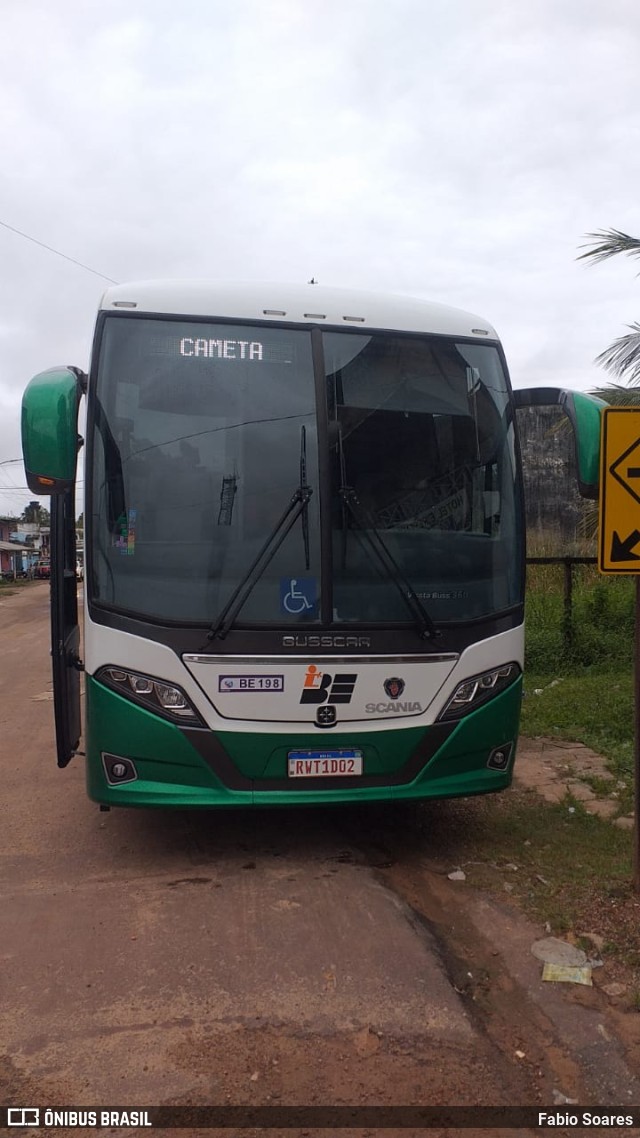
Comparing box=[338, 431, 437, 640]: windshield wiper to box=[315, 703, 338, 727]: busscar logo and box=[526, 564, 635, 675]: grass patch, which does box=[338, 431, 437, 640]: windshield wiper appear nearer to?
box=[315, 703, 338, 727]: busscar logo

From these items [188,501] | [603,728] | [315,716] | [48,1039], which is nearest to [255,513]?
→ [188,501]

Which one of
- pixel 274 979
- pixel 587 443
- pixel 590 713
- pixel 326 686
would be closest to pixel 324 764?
pixel 326 686

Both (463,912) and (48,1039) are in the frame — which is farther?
(463,912)

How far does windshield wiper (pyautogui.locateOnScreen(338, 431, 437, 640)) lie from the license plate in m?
0.74

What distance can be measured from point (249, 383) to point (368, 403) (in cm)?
66

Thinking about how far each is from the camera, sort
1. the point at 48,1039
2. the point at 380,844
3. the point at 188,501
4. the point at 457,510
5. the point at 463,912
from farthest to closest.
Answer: the point at 380,844 < the point at 457,510 < the point at 188,501 < the point at 463,912 < the point at 48,1039

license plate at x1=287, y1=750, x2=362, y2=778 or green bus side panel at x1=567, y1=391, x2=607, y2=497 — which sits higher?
green bus side panel at x1=567, y1=391, x2=607, y2=497

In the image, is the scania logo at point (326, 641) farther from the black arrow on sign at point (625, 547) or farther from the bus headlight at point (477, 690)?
the black arrow on sign at point (625, 547)

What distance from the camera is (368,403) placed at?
4.82 meters

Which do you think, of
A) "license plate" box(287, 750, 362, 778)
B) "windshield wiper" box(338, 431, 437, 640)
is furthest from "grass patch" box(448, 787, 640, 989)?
"windshield wiper" box(338, 431, 437, 640)

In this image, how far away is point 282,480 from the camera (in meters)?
4.64

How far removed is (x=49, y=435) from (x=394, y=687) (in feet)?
7.24

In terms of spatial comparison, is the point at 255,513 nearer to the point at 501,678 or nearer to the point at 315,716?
the point at 315,716

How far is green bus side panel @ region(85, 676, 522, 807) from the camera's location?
4504mm
